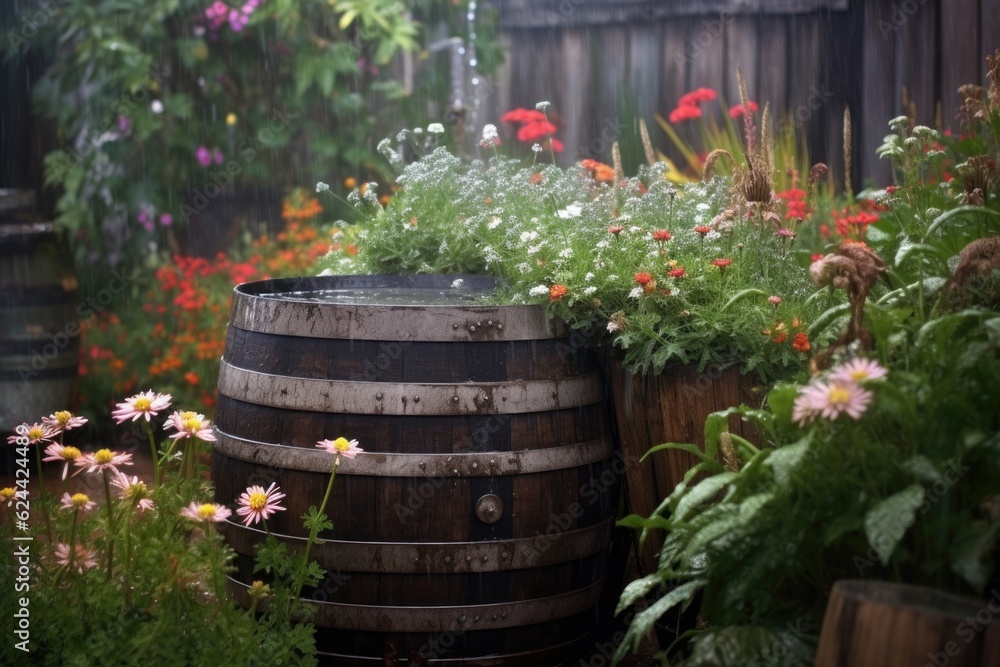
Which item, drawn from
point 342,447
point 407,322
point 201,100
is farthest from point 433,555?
point 201,100

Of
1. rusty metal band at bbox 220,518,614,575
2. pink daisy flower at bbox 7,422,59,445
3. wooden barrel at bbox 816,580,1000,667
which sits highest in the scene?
pink daisy flower at bbox 7,422,59,445

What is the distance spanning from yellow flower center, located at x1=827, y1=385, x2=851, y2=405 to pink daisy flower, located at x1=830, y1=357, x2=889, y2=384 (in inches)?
1.1

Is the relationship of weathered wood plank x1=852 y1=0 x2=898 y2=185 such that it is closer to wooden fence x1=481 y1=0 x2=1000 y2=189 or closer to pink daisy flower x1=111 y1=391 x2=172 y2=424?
wooden fence x1=481 y1=0 x2=1000 y2=189

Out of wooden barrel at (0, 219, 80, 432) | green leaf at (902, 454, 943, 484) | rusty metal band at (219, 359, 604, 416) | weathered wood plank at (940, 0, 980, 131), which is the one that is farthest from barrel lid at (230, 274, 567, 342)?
weathered wood plank at (940, 0, 980, 131)

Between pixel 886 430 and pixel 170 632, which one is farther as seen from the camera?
pixel 170 632

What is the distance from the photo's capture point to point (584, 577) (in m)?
2.44

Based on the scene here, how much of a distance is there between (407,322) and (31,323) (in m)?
3.05

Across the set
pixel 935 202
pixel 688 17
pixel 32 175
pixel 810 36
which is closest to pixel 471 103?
pixel 688 17

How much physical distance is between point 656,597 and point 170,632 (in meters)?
1.31

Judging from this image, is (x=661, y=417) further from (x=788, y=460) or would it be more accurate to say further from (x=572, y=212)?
(x=788, y=460)

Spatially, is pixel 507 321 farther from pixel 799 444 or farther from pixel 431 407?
pixel 799 444

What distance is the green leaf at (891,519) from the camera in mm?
1350

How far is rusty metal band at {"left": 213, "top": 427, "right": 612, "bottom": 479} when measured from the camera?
222 centimetres

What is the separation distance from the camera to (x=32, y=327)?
4.62 m
